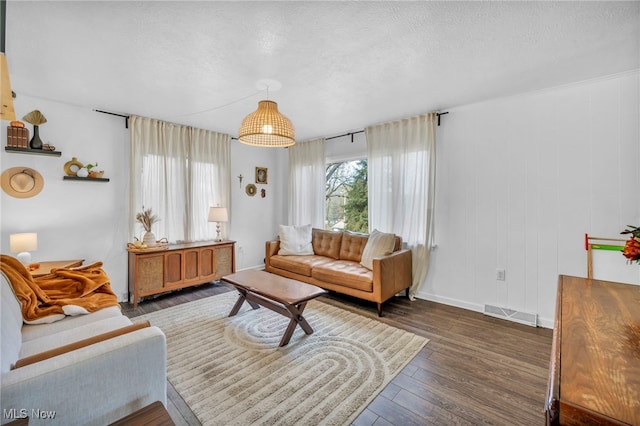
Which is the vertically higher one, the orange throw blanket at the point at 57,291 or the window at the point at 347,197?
the window at the point at 347,197

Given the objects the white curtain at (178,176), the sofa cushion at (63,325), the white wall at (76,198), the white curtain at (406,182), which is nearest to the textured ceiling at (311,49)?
the white wall at (76,198)

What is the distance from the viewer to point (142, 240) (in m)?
3.70

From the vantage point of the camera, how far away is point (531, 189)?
114 inches

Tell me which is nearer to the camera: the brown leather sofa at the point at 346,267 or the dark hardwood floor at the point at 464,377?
the dark hardwood floor at the point at 464,377

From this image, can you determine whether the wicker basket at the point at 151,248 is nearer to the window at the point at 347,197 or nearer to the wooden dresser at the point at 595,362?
the window at the point at 347,197

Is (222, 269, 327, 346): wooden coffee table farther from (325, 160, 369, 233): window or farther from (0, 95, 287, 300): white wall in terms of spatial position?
(325, 160, 369, 233): window

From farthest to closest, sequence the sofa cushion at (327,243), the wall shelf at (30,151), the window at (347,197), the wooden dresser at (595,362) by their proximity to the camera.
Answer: the window at (347,197), the sofa cushion at (327,243), the wall shelf at (30,151), the wooden dresser at (595,362)

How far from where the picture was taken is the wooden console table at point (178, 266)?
3.36m

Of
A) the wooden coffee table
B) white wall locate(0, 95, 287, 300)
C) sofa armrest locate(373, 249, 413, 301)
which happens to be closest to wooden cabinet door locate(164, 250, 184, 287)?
white wall locate(0, 95, 287, 300)

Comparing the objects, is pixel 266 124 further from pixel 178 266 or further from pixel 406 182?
pixel 178 266

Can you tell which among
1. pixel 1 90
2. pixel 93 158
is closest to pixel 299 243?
pixel 93 158

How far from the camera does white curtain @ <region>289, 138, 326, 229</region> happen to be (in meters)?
4.86

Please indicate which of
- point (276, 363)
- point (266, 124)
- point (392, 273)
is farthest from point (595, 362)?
point (392, 273)

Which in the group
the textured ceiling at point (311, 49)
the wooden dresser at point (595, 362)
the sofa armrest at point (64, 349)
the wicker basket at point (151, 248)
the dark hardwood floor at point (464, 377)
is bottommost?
the dark hardwood floor at point (464, 377)
